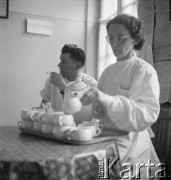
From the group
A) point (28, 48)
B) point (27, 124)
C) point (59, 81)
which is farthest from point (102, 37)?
point (27, 124)

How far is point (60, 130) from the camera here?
1045 mm

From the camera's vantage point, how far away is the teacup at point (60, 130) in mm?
1041

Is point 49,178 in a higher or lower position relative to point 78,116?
lower

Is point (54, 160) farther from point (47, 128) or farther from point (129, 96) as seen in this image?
point (129, 96)

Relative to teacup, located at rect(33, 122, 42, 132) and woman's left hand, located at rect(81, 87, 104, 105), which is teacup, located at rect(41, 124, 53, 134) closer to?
teacup, located at rect(33, 122, 42, 132)

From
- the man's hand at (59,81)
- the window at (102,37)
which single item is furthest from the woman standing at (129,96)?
the window at (102,37)

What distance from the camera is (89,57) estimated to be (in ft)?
10.8

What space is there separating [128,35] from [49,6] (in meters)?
2.01

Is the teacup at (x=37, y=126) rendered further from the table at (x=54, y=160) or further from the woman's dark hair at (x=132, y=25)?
the woman's dark hair at (x=132, y=25)

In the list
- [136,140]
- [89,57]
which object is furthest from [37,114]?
[89,57]

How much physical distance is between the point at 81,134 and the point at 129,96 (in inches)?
14.7

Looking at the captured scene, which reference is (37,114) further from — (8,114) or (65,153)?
(8,114)

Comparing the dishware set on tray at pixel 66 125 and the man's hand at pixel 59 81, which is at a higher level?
the man's hand at pixel 59 81

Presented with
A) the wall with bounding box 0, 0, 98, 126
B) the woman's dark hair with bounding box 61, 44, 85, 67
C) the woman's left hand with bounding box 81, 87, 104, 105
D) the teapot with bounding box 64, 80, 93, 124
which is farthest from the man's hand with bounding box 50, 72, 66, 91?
the wall with bounding box 0, 0, 98, 126
